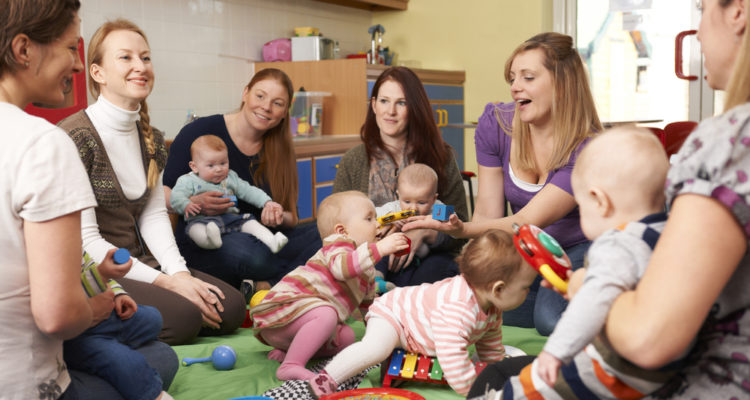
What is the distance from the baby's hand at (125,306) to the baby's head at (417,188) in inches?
45.6

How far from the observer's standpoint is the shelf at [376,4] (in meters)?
6.16

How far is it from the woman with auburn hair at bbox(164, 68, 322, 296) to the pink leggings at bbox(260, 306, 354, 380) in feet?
2.59

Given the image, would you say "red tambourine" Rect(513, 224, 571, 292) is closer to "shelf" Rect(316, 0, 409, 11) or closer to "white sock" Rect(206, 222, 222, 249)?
"white sock" Rect(206, 222, 222, 249)

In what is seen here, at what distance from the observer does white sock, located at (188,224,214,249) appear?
275 cm

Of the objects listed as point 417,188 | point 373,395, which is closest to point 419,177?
point 417,188

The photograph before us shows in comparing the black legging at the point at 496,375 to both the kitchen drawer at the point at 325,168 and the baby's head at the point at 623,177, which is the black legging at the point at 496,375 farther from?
the kitchen drawer at the point at 325,168

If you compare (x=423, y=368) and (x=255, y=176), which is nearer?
(x=423, y=368)

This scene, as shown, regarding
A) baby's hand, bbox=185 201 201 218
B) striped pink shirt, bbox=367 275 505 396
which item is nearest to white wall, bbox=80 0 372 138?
baby's hand, bbox=185 201 201 218

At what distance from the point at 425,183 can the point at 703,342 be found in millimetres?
1676

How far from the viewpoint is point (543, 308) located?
7.64 feet

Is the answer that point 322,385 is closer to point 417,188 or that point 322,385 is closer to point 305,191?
point 417,188

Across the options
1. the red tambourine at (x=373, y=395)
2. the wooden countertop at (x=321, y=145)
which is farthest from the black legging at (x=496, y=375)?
the wooden countertop at (x=321, y=145)

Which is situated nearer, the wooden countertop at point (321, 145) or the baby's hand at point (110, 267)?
the baby's hand at point (110, 267)

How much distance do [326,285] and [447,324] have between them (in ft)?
1.53
